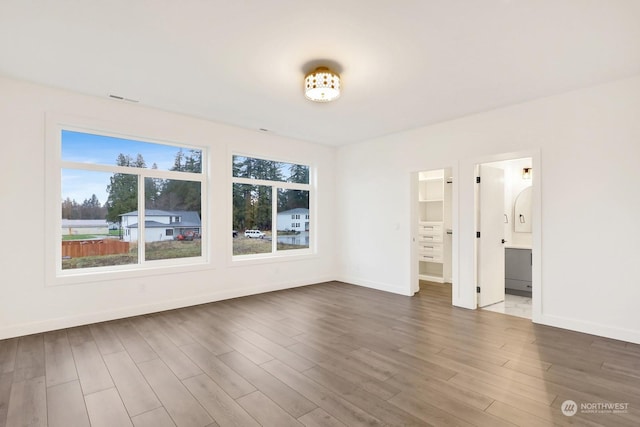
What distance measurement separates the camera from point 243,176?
5484 millimetres

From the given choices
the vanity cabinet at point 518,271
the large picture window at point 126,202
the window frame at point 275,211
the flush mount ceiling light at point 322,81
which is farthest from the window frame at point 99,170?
the vanity cabinet at point 518,271

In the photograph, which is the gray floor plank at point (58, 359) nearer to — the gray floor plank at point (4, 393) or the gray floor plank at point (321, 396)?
the gray floor plank at point (4, 393)

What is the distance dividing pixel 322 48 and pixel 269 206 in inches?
139

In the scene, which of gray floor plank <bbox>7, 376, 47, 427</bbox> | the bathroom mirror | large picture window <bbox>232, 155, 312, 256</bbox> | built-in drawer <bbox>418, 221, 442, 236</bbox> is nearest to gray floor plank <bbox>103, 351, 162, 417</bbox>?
gray floor plank <bbox>7, 376, 47, 427</bbox>

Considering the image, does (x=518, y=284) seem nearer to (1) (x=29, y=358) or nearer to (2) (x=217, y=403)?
(2) (x=217, y=403)

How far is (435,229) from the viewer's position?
6.41 meters

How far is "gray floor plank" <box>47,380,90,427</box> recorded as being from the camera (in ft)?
6.63

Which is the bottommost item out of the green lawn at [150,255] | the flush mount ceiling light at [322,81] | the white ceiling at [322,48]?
the green lawn at [150,255]

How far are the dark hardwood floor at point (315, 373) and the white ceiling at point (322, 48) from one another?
9.28ft

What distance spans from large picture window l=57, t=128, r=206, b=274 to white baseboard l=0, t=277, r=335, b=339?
583mm

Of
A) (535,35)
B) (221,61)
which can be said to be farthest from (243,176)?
(535,35)

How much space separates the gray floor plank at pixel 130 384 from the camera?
A: 2191 mm


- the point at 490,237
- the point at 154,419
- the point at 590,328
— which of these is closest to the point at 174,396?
the point at 154,419

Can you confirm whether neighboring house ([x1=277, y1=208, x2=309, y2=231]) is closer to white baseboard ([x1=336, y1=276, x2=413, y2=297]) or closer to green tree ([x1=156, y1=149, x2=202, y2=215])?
white baseboard ([x1=336, y1=276, x2=413, y2=297])
